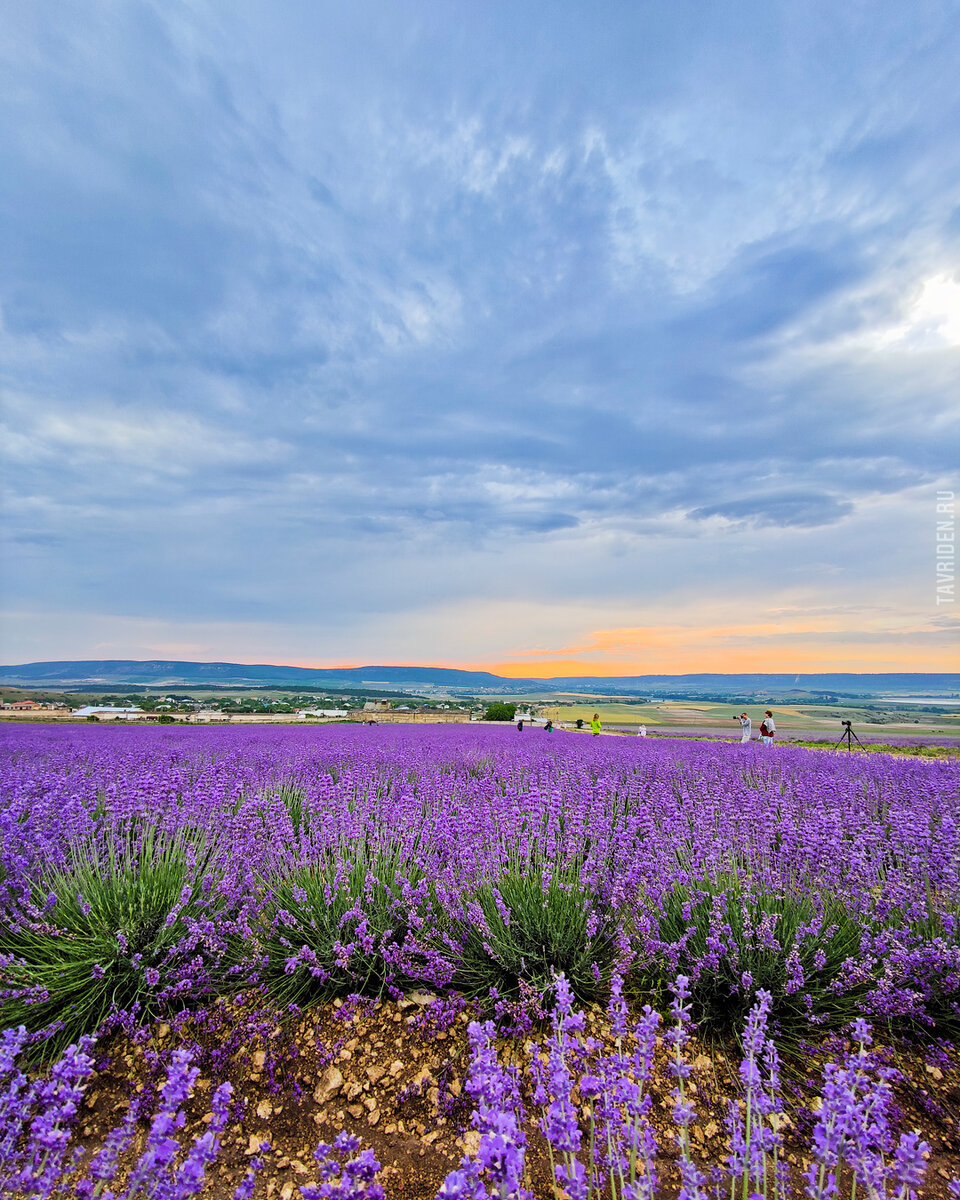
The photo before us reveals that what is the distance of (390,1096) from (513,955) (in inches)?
29.1

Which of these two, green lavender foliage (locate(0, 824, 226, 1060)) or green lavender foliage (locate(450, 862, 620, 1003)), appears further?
green lavender foliage (locate(450, 862, 620, 1003))

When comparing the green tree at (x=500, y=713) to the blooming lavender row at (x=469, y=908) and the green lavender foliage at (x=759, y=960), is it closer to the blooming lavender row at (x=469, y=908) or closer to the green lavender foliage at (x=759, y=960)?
the blooming lavender row at (x=469, y=908)

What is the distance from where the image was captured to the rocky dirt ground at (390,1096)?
6.64 feet

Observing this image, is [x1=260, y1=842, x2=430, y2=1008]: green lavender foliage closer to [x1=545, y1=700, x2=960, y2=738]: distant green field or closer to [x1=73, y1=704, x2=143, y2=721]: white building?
[x1=545, y1=700, x2=960, y2=738]: distant green field

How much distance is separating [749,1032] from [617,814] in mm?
4306

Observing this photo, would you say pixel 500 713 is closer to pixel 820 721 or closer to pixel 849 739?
pixel 849 739

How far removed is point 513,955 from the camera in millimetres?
2715

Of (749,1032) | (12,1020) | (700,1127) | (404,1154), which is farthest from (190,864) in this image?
(749,1032)

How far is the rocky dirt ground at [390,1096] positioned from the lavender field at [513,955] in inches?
3.1

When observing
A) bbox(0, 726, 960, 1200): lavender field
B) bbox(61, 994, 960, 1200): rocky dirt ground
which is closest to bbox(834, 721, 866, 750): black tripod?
bbox(0, 726, 960, 1200): lavender field

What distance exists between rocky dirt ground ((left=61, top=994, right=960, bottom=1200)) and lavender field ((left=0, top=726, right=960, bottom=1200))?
3.1 inches

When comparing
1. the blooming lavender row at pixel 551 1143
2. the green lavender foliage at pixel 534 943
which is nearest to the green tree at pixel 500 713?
the green lavender foliage at pixel 534 943

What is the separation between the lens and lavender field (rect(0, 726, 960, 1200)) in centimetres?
152

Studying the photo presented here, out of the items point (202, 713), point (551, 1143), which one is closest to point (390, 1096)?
point (551, 1143)
